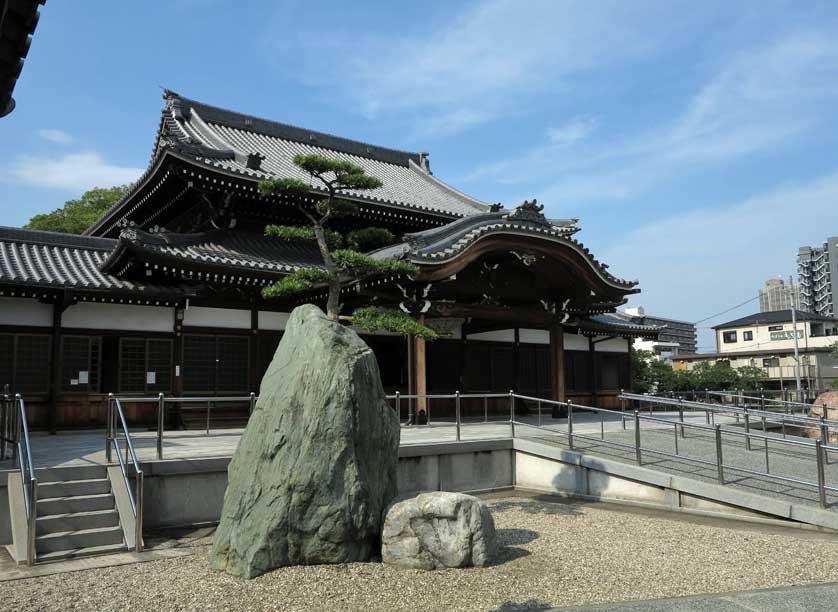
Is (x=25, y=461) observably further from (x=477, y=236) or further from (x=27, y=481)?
(x=477, y=236)

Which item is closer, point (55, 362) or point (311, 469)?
point (311, 469)

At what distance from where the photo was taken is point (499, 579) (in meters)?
6.36

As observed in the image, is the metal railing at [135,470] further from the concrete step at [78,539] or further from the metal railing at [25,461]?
the metal railing at [25,461]

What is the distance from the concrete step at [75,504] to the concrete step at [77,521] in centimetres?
8

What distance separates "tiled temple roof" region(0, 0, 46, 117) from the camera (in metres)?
4.39

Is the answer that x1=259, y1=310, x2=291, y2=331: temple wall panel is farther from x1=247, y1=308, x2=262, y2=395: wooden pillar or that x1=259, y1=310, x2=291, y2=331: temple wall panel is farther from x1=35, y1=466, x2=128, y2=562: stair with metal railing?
x1=35, y1=466, x2=128, y2=562: stair with metal railing

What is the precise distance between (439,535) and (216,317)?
10188 mm

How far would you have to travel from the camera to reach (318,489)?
21.8ft

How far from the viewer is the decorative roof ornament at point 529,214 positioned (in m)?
15.9

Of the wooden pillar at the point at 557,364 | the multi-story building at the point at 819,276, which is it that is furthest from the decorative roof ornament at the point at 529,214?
the multi-story building at the point at 819,276

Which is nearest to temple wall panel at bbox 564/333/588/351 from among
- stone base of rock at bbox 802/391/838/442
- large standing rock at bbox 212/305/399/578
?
stone base of rock at bbox 802/391/838/442

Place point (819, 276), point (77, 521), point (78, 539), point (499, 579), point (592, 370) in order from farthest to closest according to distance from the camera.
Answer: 1. point (819, 276)
2. point (592, 370)
3. point (77, 521)
4. point (78, 539)
5. point (499, 579)

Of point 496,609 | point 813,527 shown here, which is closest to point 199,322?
point 496,609

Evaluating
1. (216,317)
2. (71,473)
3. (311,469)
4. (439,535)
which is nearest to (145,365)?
(216,317)
